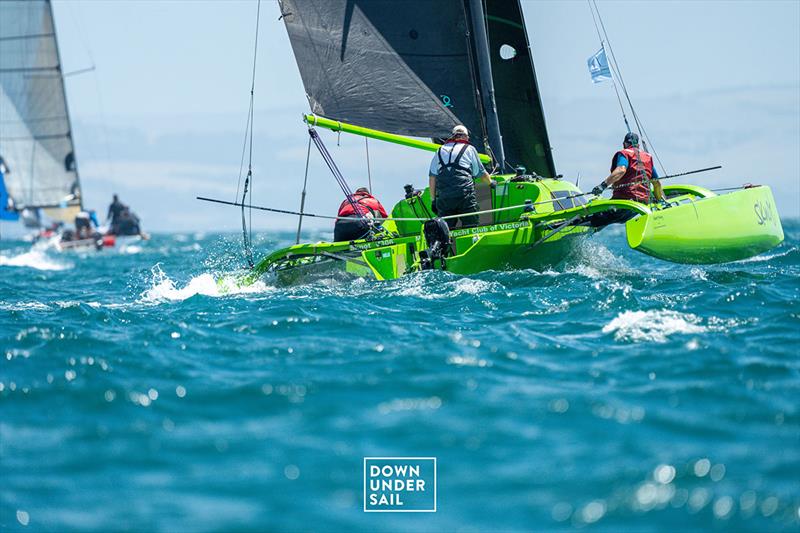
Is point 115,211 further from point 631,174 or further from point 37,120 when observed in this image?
point 631,174

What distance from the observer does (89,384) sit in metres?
5.89

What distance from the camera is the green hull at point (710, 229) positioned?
9.80m

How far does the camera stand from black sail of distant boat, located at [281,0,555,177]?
12453mm

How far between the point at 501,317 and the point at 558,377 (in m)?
2.42

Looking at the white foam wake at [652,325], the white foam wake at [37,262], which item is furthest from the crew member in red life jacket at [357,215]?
the white foam wake at [37,262]

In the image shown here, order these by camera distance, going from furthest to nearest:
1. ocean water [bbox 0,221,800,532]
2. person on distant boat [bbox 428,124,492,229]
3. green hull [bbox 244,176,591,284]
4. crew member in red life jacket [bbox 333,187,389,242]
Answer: crew member in red life jacket [bbox 333,187,389,242] < person on distant boat [bbox 428,124,492,229] < green hull [bbox 244,176,591,284] < ocean water [bbox 0,221,800,532]

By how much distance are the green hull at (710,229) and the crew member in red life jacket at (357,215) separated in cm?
326

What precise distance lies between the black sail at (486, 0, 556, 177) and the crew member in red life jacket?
2.70m

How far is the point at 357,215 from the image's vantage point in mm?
11648

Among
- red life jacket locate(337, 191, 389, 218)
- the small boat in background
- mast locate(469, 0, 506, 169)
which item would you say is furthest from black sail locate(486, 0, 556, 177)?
the small boat in background

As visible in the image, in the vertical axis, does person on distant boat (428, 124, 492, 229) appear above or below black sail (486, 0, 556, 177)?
below

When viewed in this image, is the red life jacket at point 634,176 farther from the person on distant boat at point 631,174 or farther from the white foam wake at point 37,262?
the white foam wake at point 37,262

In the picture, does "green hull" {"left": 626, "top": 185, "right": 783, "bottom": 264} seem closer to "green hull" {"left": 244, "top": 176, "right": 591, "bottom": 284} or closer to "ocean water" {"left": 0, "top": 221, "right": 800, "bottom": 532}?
"green hull" {"left": 244, "top": 176, "right": 591, "bottom": 284}


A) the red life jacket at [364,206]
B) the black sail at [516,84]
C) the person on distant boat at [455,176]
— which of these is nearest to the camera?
the person on distant boat at [455,176]
